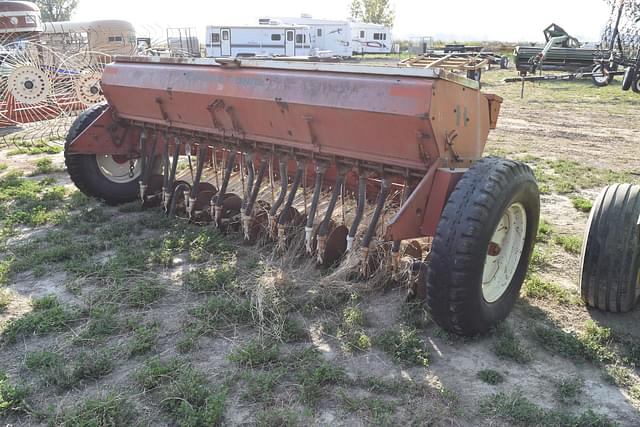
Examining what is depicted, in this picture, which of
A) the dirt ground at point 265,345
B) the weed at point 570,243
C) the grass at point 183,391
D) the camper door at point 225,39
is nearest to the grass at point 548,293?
the dirt ground at point 265,345

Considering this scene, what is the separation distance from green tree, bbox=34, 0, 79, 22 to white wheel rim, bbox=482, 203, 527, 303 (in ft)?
189

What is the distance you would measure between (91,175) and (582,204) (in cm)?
520

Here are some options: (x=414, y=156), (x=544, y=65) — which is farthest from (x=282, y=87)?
(x=544, y=65)

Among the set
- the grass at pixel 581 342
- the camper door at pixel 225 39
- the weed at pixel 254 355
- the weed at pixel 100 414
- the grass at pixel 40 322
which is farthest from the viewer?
the camper door at pixel 225 39

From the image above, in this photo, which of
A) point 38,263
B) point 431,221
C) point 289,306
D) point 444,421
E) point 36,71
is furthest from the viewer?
point 36,71

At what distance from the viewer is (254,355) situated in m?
3.16

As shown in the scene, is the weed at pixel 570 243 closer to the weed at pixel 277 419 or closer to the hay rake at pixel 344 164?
the hay rake at pixel 344 164

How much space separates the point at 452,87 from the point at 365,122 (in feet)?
1.93

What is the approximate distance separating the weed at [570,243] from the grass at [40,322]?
3966 mm

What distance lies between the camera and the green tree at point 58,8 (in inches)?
2080

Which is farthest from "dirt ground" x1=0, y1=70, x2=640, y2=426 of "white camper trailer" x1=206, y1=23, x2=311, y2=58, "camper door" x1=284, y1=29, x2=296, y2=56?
"camper door" x1=284, y1=29, x2=296, y2=56

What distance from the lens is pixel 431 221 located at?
3443 millimetres

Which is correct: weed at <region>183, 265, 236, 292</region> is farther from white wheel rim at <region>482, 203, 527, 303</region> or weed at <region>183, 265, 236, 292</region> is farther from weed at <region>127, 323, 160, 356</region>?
white wheel rim at <region>482, 203, 527, 303</region>

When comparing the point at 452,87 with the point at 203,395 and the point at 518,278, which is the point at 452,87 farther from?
the point at 203,395
